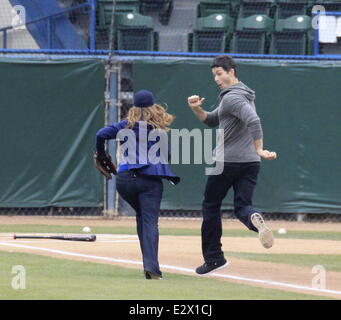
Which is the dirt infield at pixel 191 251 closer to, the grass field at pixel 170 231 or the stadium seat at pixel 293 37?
the grass field at pixel 170 231

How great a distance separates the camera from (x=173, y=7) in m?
20.5

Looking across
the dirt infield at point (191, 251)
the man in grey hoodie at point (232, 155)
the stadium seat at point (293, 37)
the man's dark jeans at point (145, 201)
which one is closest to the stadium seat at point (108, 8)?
the stadium seat at point (293, 37)

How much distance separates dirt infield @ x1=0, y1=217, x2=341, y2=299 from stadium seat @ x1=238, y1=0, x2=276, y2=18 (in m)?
5.66

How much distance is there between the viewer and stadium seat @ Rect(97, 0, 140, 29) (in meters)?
19.4

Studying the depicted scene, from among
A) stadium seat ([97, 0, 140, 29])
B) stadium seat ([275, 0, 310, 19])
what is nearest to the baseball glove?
stadium seat ([97, 0, 140, 29])

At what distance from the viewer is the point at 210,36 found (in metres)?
19.5

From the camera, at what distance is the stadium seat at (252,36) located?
1948 cm

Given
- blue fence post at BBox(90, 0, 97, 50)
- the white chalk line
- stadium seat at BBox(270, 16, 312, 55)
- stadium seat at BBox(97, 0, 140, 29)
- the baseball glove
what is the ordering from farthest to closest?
stadium seat at BBox(270, 16, 312, 55), stadium seat at BBox(97, 0, 140, 29), blue fence post at BBox(90, 0, 97, 50), the baseball glove, the white chalk line

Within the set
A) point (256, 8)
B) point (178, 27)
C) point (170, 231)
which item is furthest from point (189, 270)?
point (256, 8)

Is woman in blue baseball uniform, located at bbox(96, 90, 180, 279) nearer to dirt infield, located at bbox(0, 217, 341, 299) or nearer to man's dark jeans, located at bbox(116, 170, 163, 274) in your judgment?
man's dark jeans, located at bbox(116, 170, 163, 274)

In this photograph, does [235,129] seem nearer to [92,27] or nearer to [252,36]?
[92,27]

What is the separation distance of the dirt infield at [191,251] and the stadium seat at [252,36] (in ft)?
14.8

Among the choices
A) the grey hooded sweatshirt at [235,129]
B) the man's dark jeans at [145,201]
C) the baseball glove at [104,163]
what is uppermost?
the grey hooded sweatshirt at [235,129]

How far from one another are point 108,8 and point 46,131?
368 cm
